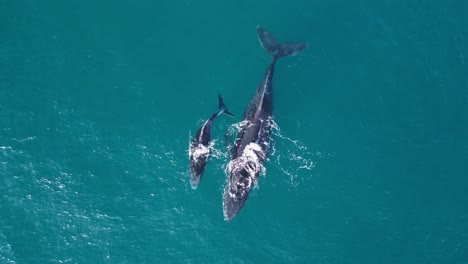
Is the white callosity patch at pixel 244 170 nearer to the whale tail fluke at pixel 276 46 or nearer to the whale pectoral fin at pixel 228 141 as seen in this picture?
the whale pectoral fin at pixel 228 141

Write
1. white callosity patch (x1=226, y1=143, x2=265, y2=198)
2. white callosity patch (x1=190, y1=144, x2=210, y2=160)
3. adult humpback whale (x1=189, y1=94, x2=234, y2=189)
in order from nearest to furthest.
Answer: white callosity patch (x1=226, y1=143, x2=265, y2=198) → adult humpback whale (x1=189, y1=94, x2=234, y2=189) → white callosity patch (x1=190, y1=144, x2=210, y2=160)

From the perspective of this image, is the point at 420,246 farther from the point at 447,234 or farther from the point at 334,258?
the point at 334,258

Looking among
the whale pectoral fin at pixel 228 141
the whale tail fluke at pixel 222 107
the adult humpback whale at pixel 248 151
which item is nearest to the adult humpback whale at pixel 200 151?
the whale tail fluke at pixel 222 107

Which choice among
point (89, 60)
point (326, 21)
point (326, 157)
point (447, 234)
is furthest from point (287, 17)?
point (447, 234)

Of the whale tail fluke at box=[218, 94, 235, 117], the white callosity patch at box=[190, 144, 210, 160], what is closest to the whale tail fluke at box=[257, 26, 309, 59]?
the whale tail fluke at box=[218, 94, 235, 117]

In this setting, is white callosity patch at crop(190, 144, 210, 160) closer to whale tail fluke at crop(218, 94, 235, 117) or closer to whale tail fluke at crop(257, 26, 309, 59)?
whale tail fluke at crop(218, 94, 235, 117)
